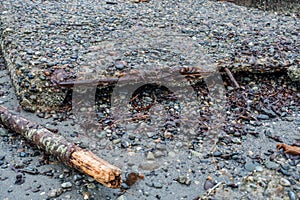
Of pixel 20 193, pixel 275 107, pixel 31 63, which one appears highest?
pixel 31 63

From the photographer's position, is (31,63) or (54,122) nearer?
(54,122)

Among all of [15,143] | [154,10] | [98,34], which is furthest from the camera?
[154,10]

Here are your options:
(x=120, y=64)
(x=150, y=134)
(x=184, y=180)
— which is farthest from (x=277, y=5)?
(x=184, y=180)

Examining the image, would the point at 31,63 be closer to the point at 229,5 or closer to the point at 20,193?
the point at 20,193

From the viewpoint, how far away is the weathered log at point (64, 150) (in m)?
1.44

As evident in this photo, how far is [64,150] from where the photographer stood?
163 cm

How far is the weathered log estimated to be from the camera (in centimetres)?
144

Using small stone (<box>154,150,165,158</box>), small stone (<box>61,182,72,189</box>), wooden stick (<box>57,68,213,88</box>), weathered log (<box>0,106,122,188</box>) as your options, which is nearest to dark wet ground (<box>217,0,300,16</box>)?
wooden stick (<box>57,68,213,88</box>)

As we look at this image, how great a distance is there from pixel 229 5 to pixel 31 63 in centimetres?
213

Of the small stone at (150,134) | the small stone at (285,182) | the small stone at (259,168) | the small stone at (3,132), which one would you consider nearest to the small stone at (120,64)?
the small stone at (150,134)

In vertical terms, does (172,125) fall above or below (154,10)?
below

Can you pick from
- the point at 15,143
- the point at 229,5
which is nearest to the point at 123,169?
the point at 15,143

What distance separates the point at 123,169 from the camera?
5.63 ft

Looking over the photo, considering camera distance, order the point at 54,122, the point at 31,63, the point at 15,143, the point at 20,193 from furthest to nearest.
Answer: the point at 31,63 < the point at 54,122 < the point at 15,143 < the point at 20,193
